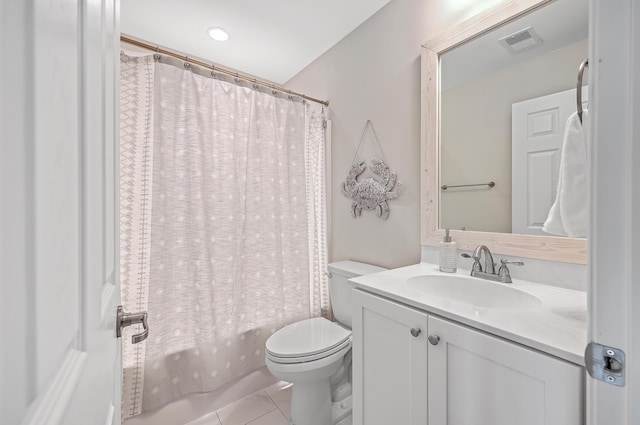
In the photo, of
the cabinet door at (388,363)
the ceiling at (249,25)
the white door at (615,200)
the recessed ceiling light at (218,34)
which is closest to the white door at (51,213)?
the white door at (615,200)

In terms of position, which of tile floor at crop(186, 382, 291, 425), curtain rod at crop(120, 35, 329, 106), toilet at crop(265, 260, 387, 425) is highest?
curtain rod at crop(120, 35, 329, 106)

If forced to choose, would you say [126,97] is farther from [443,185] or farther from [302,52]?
[443,185]

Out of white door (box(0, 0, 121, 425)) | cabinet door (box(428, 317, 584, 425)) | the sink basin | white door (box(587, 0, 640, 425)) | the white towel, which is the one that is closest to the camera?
white door (box(0, 0, 121, 425))

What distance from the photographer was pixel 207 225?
1.54 meters

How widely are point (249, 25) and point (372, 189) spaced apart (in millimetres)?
1380

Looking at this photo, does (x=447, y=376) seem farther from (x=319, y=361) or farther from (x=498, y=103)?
(x=498, y=103)

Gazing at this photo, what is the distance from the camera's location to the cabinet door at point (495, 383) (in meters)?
0.59

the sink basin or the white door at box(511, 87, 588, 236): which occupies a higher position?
the white door at box(511, 87, 588, 236)

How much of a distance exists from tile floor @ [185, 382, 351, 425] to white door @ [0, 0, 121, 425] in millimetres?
1400

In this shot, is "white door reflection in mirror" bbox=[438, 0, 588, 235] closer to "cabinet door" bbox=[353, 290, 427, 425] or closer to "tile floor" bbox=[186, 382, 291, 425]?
"cabinet door" bbox=[353, 290, 427, 425]

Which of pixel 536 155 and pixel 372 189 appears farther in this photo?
pixel 372 189

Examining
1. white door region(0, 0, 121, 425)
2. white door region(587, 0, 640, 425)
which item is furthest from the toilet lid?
white door region(587, 0, 640, 425)

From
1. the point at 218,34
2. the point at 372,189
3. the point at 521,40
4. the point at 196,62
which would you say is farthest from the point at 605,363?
the point at 218,34

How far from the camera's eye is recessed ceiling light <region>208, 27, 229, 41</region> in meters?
1.84
